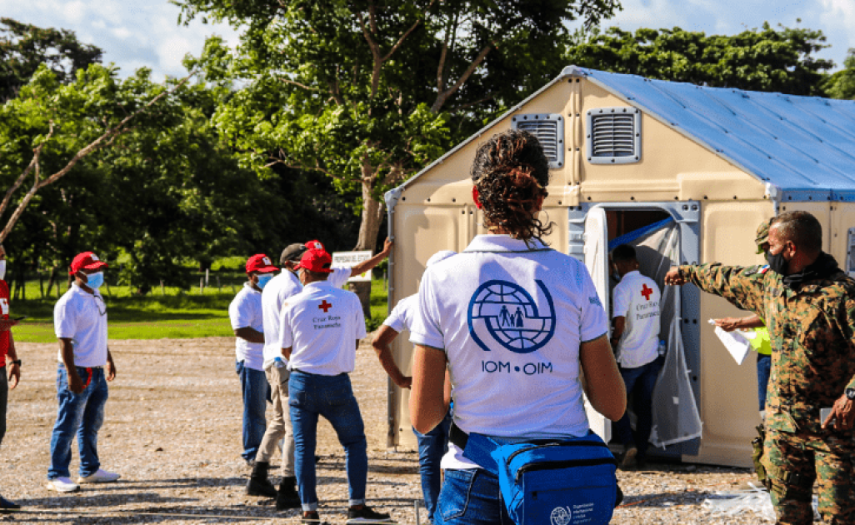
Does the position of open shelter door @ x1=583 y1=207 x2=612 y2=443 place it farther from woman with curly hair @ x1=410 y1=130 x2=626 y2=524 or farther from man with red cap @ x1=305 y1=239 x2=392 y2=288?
woman with curly hair @ x1=410 y1=130 x2=626 y2=524

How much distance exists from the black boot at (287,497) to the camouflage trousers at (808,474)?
3.40 m

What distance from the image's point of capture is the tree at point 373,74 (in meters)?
17.3

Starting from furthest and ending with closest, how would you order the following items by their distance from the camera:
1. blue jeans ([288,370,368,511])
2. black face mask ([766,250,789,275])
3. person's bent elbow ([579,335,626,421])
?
blue jeans ([288,370,368,511]) < black face mask ([766,250,789,275]) < person's bent elbow ([579,335,626,421])

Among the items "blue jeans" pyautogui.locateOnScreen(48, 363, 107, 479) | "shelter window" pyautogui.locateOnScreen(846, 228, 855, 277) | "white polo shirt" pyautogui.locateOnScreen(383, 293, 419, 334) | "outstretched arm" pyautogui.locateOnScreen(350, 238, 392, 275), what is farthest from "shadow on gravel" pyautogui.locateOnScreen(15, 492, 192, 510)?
"shelter window" pyautogui.locateOnScreen(846, 228, 855, 277)

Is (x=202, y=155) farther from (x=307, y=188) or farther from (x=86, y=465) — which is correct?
(x=86, y=465)

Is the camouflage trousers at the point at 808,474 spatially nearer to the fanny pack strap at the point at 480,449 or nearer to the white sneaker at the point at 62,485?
the fanny pack strap at the point at 480,449

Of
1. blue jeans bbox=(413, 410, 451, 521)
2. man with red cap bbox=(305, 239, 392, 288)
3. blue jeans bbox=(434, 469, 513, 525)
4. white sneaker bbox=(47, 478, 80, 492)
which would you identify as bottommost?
white sneaker bbox=(47, 478, 80, 492)

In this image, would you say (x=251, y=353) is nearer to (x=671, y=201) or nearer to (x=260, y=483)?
(x=260, y=483)

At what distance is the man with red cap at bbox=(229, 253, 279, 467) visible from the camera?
6941 mm

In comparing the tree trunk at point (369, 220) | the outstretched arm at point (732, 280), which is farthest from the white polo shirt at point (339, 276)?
the tree trunk at point (369, 220)

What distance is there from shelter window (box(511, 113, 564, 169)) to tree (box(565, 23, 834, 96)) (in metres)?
23.5

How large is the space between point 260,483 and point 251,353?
1.05 metres

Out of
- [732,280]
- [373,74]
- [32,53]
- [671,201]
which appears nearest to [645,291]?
[671,201]

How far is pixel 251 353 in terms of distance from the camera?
696 cm
